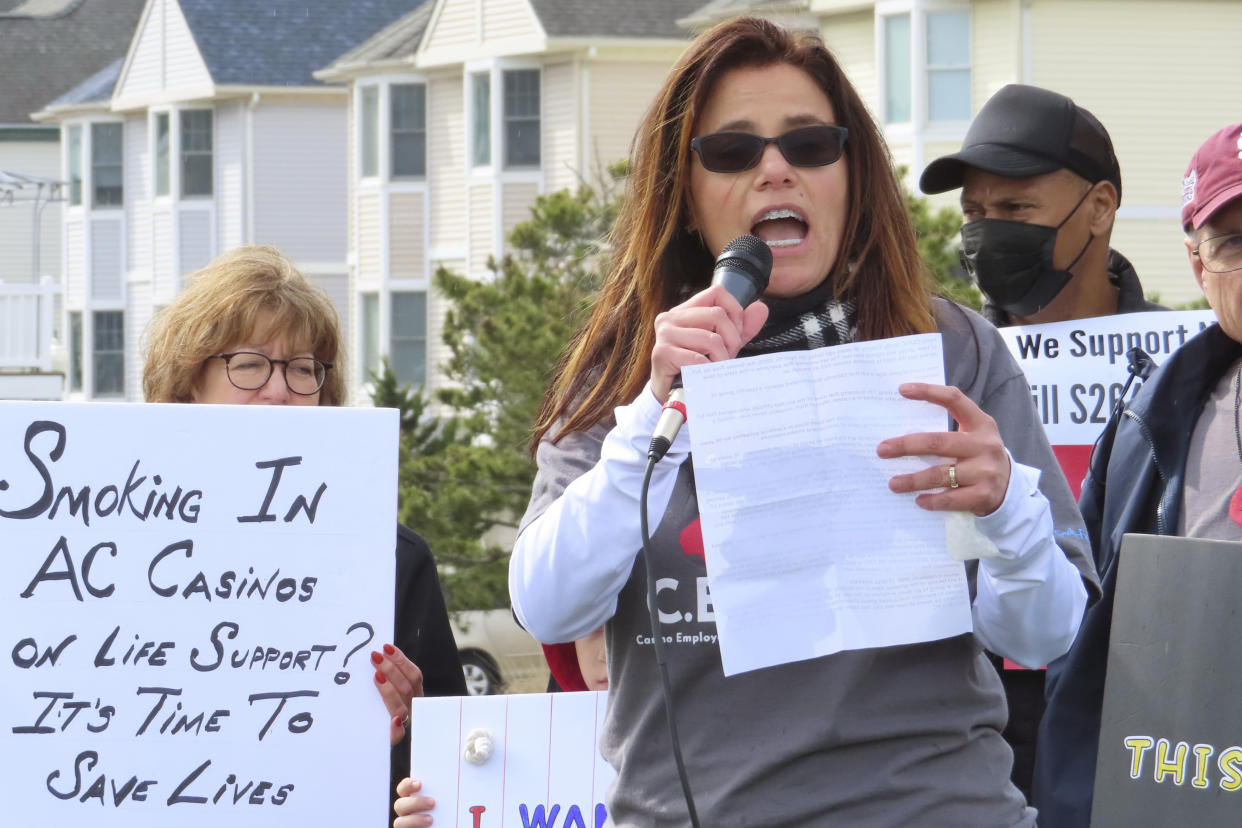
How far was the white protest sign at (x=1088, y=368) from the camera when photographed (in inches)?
179

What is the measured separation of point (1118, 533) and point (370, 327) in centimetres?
3507

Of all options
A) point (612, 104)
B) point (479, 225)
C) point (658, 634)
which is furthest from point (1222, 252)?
point (479, 225)

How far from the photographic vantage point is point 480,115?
34.8 metres

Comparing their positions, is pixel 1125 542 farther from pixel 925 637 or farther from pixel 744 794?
pixel 744 794

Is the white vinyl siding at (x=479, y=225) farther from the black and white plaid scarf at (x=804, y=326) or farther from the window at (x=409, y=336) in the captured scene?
the black and white plaid scarf at (x=804, y=326)

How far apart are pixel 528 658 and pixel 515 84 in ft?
49.5

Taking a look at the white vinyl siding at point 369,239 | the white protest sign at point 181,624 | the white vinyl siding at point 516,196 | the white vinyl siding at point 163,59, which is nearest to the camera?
the white protest sign at point 181,624

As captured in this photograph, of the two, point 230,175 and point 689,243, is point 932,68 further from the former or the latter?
point 689,243

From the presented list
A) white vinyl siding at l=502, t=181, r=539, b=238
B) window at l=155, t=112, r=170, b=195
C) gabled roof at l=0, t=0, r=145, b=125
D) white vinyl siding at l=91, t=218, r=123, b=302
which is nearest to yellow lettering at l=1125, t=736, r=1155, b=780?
white vinyl siding at l=502, t=181, r=539, b=238

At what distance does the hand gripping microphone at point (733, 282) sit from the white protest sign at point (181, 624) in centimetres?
146

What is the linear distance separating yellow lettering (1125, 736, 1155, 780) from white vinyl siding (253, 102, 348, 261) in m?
39.0

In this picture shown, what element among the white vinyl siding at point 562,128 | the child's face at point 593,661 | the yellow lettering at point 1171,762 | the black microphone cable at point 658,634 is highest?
the white vinyl siding at point 562,128

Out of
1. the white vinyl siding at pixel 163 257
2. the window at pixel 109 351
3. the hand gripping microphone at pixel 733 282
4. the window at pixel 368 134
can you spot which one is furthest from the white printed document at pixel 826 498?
the window at pixel 109 351

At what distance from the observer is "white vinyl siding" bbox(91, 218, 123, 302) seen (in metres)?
44.5
